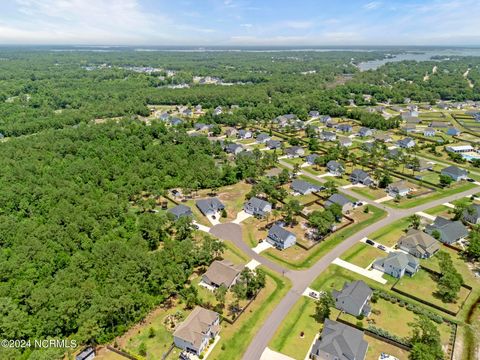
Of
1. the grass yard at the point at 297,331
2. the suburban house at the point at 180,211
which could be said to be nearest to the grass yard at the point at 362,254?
the grass yard at the point at 297,331

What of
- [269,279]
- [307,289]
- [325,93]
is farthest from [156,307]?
[325,93]

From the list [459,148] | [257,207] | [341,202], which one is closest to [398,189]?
[341,202]

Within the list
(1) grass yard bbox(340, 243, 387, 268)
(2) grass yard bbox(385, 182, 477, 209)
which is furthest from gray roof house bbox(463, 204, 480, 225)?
(1) grass yard bbox(340, 243, 387, 268)

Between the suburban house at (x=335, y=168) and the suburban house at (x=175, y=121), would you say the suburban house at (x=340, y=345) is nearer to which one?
the suburban house at (x=335, y=168)

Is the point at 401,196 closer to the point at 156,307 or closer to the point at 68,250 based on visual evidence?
the point at 156,307

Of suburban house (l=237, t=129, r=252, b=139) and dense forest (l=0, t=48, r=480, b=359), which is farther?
suburban house (l=237, t=129, r=252, b=139)

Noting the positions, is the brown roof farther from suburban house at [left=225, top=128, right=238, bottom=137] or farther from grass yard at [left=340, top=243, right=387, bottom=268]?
Result: suburban house at [left=225, top=128, right=238, bottom=137]
